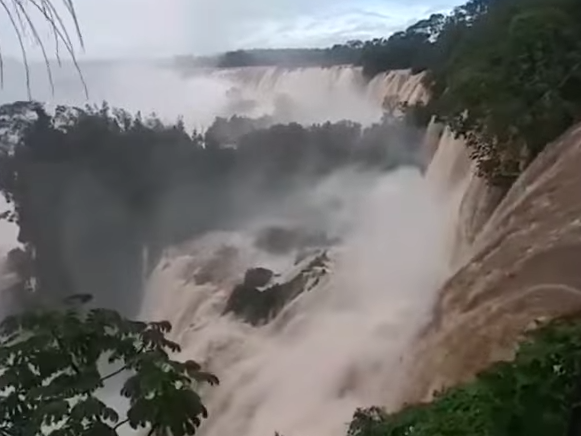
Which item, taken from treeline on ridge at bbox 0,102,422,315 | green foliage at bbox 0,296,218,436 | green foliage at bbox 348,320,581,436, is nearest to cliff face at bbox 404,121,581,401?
green foliage at bbox 348,320,581,436

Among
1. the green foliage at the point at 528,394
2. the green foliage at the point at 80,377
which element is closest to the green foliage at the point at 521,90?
the green foliage at the point at 528,394

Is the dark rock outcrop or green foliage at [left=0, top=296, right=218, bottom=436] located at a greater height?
the dark rock outcrop

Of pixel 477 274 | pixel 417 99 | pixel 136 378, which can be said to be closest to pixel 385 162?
pixel 417 99

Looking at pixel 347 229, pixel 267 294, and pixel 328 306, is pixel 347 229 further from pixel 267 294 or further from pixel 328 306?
pixel 328 306

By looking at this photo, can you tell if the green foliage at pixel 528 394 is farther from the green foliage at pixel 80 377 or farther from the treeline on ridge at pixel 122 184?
the treeline on ridge at pixel 122 184

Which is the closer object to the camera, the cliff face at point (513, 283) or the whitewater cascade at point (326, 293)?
the cliff face at point (513, 283)

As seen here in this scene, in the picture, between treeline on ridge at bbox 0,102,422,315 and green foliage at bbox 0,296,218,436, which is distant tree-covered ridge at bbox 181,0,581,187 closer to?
green foliage at bbox 0,296,218,436

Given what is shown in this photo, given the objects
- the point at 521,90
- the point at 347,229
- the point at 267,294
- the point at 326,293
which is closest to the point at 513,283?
the point at 521,90
